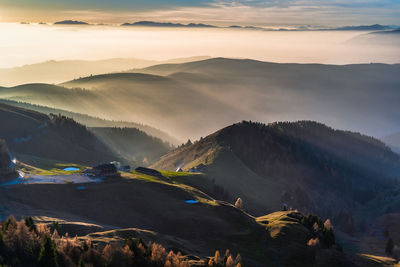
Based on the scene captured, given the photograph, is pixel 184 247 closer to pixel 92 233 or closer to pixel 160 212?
pixel 92 233

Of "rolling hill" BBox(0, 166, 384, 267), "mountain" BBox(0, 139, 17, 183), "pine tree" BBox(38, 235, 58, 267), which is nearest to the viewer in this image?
"pine tree" BBox(38, 235, 58, 267)

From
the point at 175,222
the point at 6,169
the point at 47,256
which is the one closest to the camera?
the point at 47,256

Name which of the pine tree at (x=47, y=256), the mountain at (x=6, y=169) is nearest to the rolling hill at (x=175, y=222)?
the mountain at (x=6, y=169)

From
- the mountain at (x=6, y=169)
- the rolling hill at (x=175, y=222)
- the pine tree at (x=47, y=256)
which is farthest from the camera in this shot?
the mountain at (x=6, y=169)

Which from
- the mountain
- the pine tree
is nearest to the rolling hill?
the mountain

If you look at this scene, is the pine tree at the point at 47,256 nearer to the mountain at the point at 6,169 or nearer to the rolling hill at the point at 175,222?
the rolling hill at the point at 175,222

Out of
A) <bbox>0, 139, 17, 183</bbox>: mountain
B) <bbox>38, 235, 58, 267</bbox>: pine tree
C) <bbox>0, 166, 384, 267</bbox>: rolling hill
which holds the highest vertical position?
<bbox>38, 235, 58, 267</bbox>: pine tree

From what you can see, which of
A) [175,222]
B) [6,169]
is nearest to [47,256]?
[175,222]

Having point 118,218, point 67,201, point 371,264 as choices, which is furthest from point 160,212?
point 371,264

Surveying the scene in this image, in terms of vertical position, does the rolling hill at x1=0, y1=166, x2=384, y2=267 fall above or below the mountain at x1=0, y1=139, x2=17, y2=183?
below

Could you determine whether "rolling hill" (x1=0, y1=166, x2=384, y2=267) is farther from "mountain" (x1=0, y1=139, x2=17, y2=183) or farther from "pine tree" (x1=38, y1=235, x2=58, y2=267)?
"pine tree" (x1=38, y1=235, x2=58, y2=267)

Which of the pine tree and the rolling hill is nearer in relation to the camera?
the pine tree

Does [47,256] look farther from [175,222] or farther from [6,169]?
[6,169]
